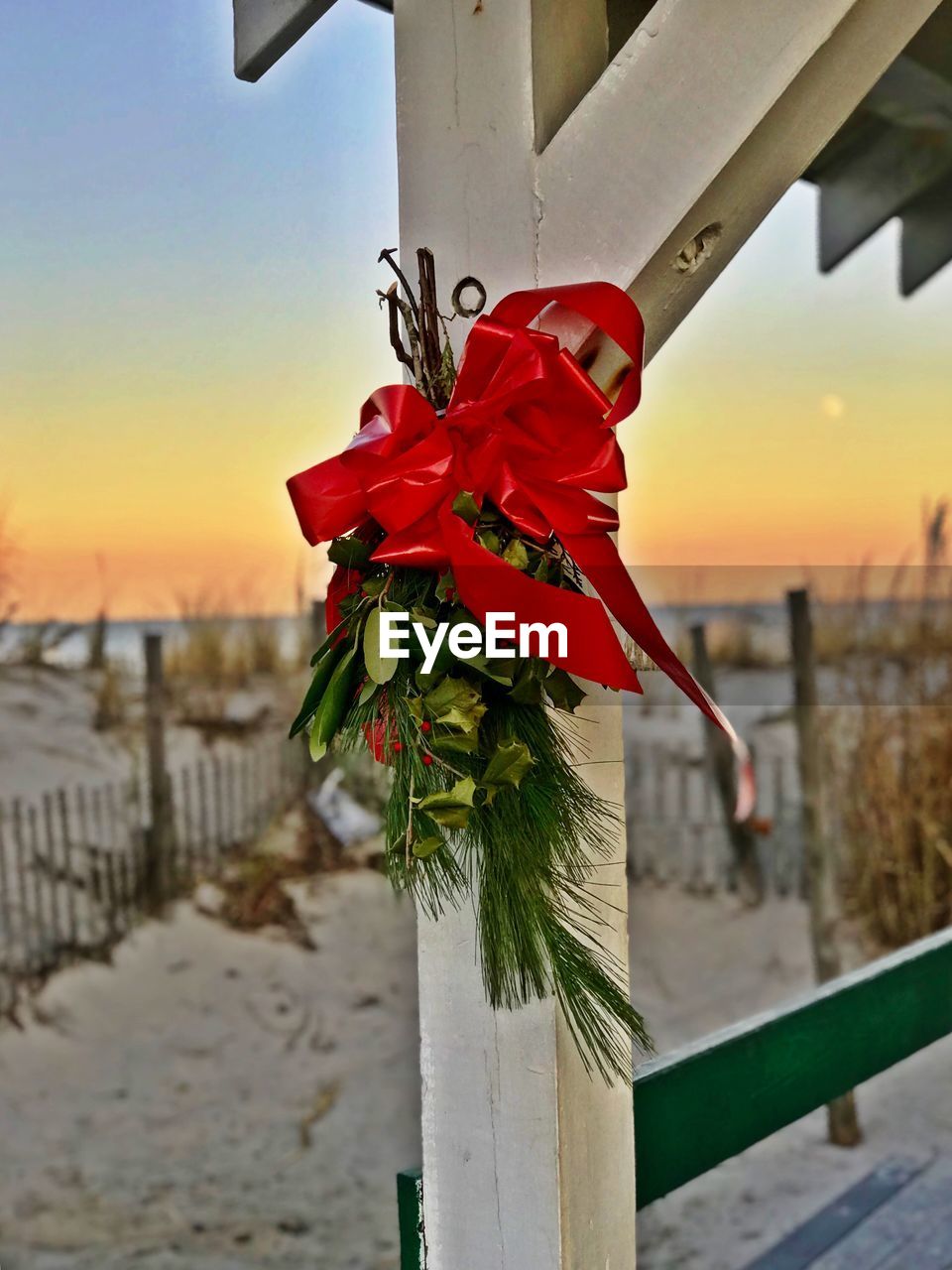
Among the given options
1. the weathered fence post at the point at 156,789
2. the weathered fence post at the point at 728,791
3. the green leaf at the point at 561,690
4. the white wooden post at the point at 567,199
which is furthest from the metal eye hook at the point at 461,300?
the weathered fence post at the point at 728,791

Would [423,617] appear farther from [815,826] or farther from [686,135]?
[815,826]

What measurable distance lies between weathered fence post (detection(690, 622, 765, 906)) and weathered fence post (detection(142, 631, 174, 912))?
240 cm

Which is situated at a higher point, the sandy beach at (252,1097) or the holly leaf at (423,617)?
the holly leaf at (423,617)

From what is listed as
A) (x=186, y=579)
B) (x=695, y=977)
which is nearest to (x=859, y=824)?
(x=695, y=977)

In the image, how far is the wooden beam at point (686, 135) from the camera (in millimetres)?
592

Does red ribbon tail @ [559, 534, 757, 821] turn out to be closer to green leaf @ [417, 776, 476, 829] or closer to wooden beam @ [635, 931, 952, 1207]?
green leaf @ [417, 776, 476, 829]

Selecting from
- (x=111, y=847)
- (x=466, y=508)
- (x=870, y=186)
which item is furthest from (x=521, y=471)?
(x=111, y=847)

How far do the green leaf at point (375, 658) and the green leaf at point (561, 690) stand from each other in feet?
0.28

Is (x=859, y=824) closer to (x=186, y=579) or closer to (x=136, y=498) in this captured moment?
(x=186, y=579)

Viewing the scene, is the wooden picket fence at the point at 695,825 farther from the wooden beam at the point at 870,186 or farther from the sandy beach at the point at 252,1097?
the wooden beam at the point at 870,186

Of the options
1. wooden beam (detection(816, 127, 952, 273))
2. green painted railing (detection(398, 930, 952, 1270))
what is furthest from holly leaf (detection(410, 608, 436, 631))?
wooden beam (detection(816, 127, 952, 273))

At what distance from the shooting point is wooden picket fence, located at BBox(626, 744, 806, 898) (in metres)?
5.41

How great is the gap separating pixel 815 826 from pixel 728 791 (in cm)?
119

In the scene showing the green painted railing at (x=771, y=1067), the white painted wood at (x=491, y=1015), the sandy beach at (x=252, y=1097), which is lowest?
the sandy beach at (x=252, y=1097)
